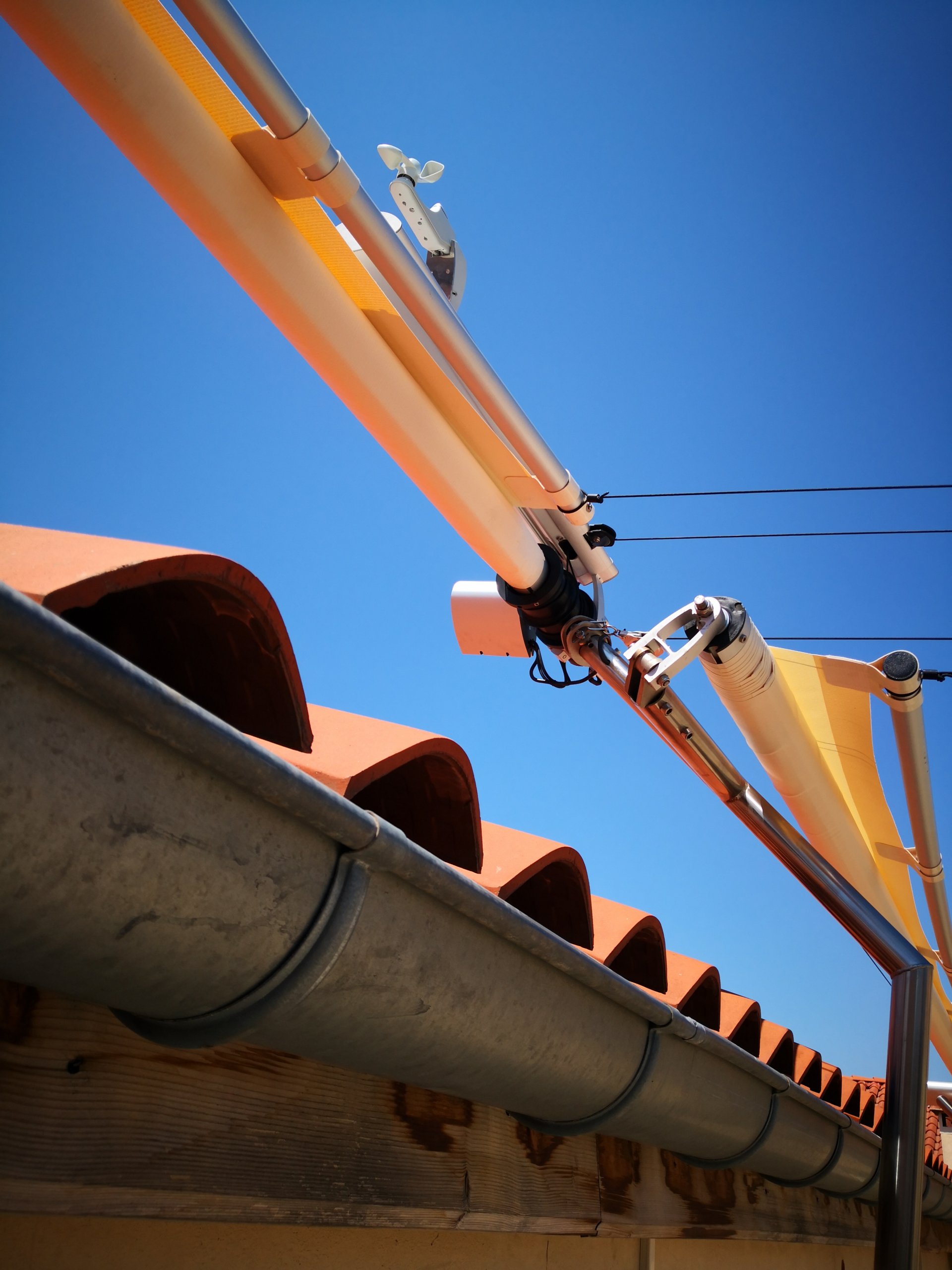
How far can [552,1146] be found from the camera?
2152 mm

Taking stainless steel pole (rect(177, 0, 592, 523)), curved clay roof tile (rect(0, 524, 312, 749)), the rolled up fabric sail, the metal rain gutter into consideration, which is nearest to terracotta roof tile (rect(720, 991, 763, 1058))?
the rolled up fabric sail

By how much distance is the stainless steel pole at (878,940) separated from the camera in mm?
3191

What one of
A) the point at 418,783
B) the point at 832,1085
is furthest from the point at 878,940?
the point at 418,783

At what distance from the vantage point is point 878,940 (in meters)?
3.74

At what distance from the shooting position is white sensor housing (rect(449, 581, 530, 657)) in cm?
391

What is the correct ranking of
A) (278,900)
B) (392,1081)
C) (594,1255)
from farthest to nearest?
1. (594,1255)
2. (392,1081)
3. (278,900)

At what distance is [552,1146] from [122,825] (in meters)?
1.75

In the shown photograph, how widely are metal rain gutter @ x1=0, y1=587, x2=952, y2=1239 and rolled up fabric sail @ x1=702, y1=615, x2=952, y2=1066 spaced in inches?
92.4

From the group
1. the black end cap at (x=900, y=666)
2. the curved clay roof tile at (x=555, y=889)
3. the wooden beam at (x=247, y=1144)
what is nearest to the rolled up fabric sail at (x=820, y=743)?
the black end cap at (x=900, y=666)

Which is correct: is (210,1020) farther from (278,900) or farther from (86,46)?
(86,46)

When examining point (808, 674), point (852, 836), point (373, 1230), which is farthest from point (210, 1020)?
point (852, 836)

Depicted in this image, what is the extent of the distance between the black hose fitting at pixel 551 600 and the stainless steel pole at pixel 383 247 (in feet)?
1.07

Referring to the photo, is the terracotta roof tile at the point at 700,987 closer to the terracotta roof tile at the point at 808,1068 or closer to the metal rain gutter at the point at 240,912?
the terracotta roof tile at the point at 808,1068

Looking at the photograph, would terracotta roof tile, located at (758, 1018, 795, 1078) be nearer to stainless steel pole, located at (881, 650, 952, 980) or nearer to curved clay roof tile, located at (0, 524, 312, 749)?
stainless steel pole, located at (881, 650, 952, 980)
